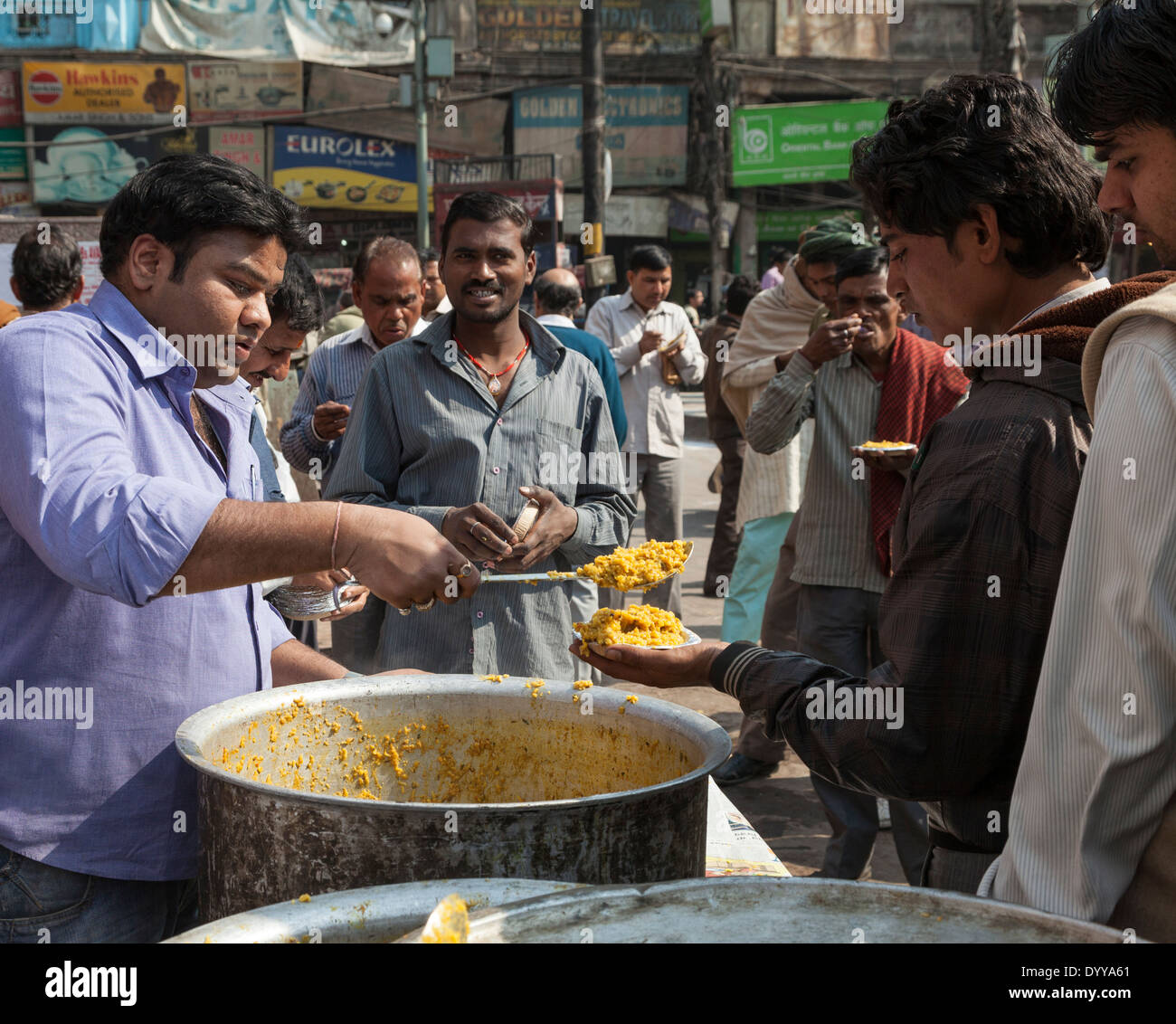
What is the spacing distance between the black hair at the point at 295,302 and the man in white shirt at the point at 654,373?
10.2 ft

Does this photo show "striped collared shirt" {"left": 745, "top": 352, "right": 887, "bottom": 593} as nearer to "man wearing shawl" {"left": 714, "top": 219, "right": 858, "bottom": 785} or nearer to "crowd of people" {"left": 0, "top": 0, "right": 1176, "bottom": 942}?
"man wearing shawl" {"left": 714, "top": 219, "right": 858, "bottom": 785}

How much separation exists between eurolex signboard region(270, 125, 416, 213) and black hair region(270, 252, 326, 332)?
1592 centimetres

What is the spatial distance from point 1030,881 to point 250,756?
1220 millimetres

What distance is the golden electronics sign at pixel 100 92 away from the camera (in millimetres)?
18672

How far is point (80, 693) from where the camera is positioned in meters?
1.78

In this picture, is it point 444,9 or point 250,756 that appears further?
point 444,9

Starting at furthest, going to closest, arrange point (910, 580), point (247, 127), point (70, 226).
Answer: point (247, 127)
point (70, 226)
point (910, 580)

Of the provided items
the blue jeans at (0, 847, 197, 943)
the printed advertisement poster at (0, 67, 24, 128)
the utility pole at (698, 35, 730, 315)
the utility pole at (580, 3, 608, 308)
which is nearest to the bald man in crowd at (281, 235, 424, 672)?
the blue jeans at (0, 847, 197, 943)

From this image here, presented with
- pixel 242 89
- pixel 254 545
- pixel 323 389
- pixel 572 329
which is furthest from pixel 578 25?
pixel 254 545

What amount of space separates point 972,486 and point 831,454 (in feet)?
8.38

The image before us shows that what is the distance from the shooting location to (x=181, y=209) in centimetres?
190
